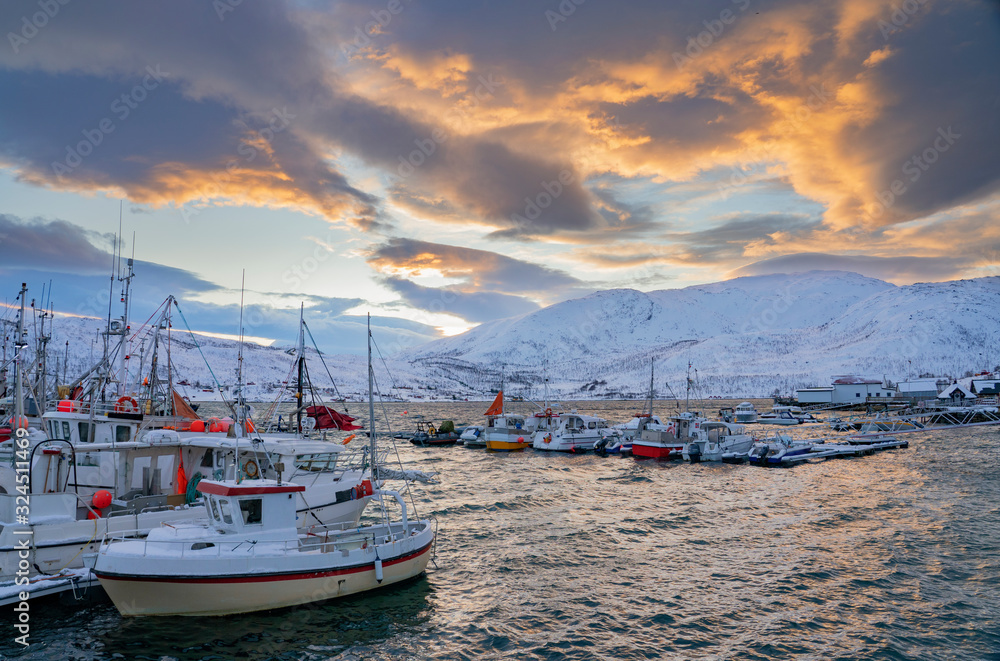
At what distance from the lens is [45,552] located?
19250mm

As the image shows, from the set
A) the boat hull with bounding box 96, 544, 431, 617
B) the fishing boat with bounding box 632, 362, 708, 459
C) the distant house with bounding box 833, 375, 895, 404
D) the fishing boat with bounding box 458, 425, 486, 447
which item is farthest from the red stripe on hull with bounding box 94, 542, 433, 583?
the distant house with bounding box 833, 375, 895, 404

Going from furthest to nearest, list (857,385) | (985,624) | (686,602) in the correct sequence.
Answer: (857,385) < (686,602) < (985,624)

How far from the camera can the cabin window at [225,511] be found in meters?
19.1

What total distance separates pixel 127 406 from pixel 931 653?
32220mm

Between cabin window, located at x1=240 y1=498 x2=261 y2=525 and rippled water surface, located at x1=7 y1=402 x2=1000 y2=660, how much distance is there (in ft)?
10.1

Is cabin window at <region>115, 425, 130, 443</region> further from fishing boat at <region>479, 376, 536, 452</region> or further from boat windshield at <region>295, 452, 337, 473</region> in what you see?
fishing boat at <region>479, 376, 536, 452</region>

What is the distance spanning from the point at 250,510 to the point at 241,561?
194 centimetres

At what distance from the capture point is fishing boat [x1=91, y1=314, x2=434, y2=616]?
1720 centimetres

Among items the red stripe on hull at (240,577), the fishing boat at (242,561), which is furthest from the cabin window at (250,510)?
the red stripe on hull at (240,577)

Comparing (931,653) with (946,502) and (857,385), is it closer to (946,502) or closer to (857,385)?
(946,502)

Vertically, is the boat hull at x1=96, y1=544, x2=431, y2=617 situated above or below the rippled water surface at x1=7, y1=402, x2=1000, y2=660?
above

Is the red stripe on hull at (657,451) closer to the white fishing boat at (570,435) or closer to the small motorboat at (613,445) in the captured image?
the small motorboat at (613,445)

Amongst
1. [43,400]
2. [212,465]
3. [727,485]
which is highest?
[43,400]

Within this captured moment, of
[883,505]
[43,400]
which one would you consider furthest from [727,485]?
[43,400]
